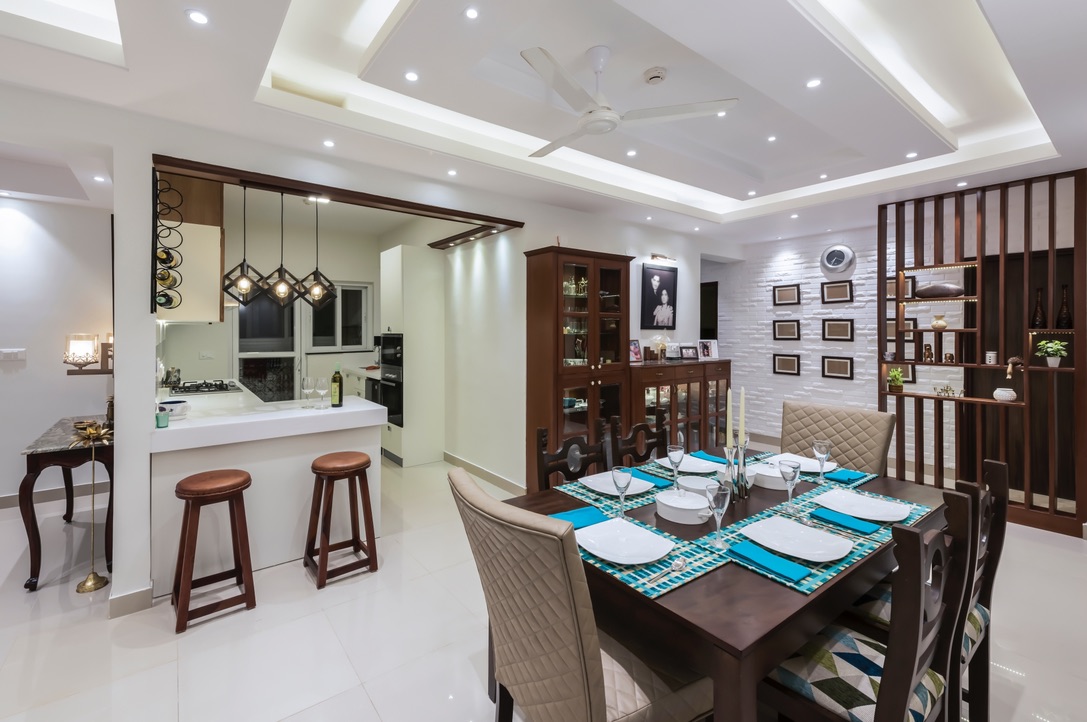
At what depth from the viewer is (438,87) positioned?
246 centimetres

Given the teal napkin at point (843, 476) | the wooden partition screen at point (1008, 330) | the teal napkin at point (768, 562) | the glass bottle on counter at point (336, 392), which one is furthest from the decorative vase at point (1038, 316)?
the glass bottle on counter at point (336, 392)

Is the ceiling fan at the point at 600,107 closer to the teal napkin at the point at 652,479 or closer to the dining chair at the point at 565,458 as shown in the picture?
the dining chair at the point at 565,458

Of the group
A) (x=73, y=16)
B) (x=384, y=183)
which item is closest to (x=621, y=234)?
(x=384, y=183)

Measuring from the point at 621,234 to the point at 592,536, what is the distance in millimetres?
3894

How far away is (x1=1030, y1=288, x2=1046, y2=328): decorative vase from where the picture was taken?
3598 millimetres

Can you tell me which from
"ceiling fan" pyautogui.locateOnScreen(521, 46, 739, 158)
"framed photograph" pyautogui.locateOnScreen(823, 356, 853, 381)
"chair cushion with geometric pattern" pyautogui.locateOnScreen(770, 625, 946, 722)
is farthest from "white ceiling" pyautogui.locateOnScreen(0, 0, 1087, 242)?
"chair cushion with geometric pattern" pyautogui.locateOnScreen(770, 625, 946, 722)

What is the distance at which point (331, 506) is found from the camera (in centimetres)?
295

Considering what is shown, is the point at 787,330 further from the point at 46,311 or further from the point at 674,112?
the point at 46,311

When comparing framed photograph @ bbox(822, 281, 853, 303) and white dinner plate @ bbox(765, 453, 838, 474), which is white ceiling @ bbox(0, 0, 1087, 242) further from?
white dinner plate @ bbox(765, 453, 838, 474)

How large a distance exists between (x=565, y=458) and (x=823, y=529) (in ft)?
3.65

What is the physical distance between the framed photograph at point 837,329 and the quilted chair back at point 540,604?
217 inches

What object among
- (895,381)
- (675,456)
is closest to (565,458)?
(675,456)

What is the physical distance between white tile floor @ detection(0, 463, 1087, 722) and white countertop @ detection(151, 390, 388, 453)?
88cm

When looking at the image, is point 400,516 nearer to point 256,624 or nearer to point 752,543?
point 256,624
